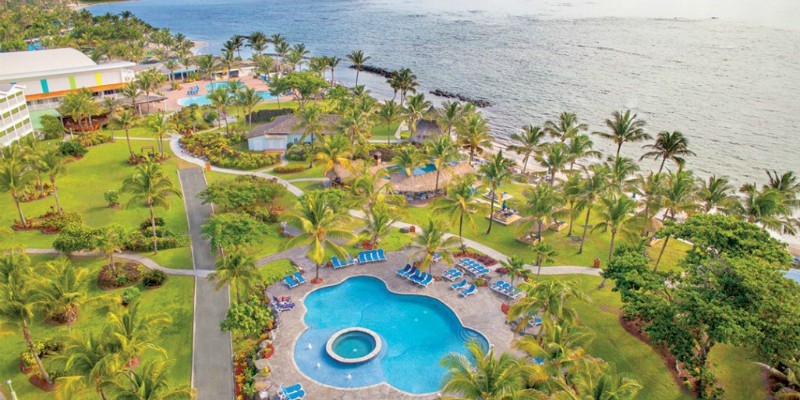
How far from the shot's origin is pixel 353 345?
115 feet

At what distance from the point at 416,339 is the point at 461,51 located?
137m

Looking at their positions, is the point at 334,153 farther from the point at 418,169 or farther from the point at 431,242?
the point at 431,242

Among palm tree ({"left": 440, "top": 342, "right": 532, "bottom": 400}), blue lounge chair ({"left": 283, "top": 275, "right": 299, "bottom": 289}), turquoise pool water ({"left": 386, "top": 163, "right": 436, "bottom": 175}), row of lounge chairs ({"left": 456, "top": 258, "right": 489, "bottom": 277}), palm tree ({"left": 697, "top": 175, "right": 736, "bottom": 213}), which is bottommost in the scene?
blue lounge chair ({"left": 283, "top": 275, "right": 299, "bottom": 289})

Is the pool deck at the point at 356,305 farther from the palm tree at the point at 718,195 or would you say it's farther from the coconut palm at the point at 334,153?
the palm tree at the point at 718,195

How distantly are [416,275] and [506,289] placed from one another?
293 inches

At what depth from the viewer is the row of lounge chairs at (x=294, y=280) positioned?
134ft

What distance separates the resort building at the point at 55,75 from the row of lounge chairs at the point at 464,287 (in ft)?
235

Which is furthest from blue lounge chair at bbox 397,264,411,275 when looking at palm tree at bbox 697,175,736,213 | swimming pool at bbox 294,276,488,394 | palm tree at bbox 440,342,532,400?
palm tree at bbox 697,175,736,213

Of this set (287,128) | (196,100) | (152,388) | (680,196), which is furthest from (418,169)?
(196,100)

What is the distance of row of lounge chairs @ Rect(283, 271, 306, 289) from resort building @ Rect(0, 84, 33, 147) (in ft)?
142

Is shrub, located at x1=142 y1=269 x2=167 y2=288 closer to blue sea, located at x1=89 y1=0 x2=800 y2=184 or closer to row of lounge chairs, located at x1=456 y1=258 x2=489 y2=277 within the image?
row of lounge chairs, located at x1=456 y1=258 x2=489 y2=277

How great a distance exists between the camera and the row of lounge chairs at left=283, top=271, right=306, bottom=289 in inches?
1612

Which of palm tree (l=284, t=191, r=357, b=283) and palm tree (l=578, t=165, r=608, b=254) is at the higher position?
palm tree (l=578, t=165, r=608, b=254)

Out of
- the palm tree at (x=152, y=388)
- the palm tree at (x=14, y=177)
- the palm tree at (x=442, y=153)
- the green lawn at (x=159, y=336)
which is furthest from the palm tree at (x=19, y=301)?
the palm tree at (x=442, y=153)
